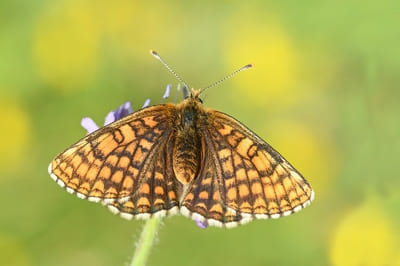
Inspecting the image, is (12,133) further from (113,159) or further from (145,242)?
(145,242)

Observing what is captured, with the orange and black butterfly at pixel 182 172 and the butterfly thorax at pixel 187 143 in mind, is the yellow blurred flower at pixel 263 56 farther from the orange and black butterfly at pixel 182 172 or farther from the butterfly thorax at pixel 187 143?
the orange and black butterfly at pixel 182 172

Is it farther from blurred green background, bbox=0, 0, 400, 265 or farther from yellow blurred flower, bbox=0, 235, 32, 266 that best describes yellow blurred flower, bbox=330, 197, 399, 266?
yellow blurred flower, bbox=0, 235, 32, 266

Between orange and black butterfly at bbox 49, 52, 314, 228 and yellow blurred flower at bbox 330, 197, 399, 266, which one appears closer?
orange and black butterfly at bbox 49, 52, 314, 228

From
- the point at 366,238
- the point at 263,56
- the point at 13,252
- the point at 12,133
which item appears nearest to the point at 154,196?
the point at 13,252

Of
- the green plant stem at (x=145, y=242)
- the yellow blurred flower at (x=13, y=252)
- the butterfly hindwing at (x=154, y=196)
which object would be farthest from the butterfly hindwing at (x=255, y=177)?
the yellow blurred flower at (x=13, y=252)

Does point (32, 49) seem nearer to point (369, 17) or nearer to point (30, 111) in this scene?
point (30, 111)

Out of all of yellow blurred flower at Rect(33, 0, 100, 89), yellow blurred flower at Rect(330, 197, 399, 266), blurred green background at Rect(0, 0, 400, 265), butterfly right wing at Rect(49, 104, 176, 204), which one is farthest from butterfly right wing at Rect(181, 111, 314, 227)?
yellow blurred flower at Rect(33, 0, 100, 89)

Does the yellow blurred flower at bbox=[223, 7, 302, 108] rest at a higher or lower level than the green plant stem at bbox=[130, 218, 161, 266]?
higher
